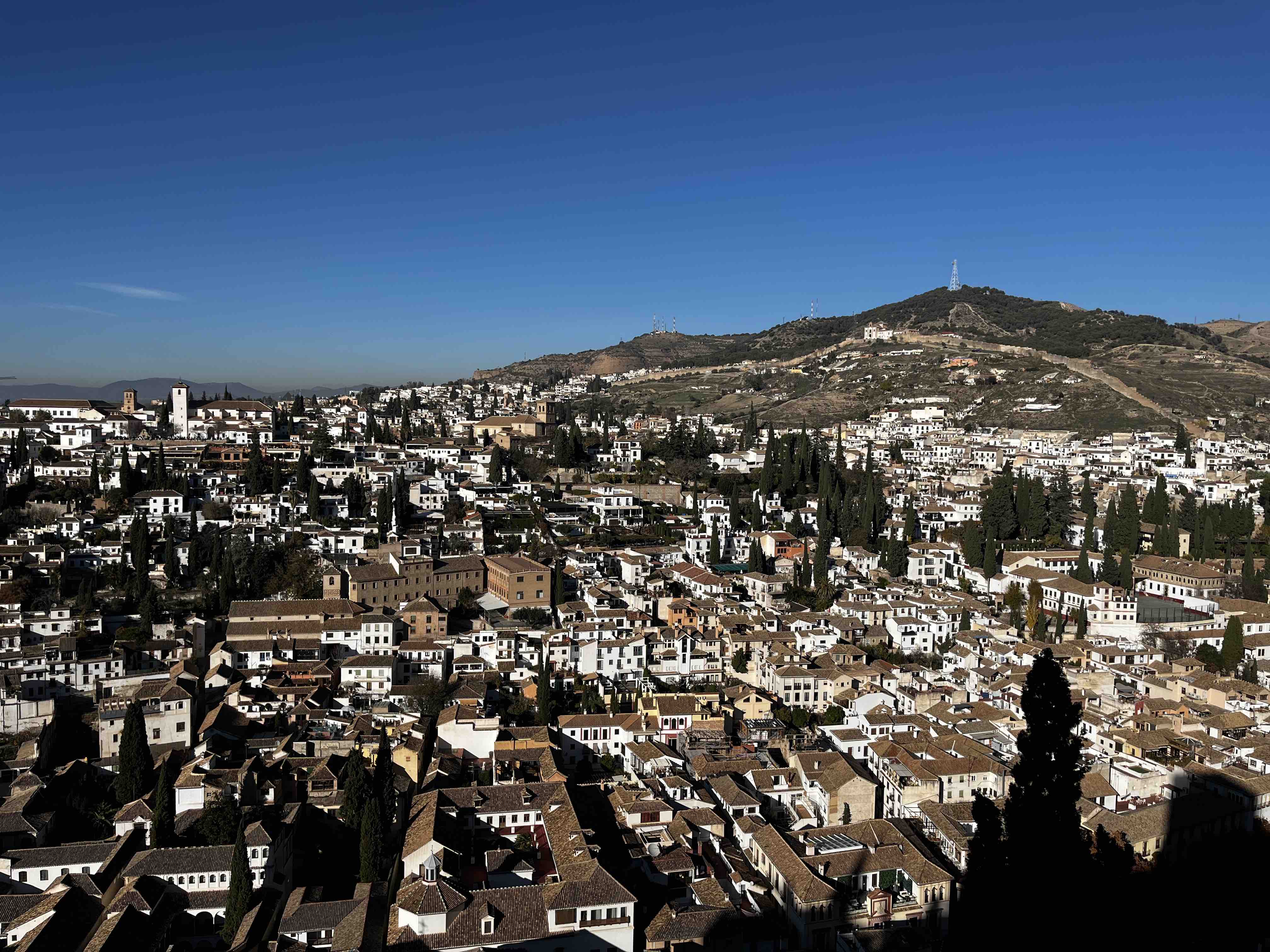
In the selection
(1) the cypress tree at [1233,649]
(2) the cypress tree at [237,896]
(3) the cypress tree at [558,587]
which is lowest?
(2) the cypress tree at [237,896]

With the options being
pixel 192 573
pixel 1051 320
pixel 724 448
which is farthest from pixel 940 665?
pixel 1051 320

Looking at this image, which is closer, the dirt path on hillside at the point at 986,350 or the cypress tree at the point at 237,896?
the cypress tree at the point at 237,896

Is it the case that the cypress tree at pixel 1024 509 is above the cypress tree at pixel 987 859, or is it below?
above

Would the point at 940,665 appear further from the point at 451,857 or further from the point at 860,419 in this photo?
the point at 860,419

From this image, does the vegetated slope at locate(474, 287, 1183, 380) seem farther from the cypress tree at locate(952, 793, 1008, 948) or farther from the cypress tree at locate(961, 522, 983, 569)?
the cypress tree at locate(952, 793, 1008, 948)

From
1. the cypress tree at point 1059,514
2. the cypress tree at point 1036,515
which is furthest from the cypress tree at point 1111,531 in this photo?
the cypress tree at point 1036,515

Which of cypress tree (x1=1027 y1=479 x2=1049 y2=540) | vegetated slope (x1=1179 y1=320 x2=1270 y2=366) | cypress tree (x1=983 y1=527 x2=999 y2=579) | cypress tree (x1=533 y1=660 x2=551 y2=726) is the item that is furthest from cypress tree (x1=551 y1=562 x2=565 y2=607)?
vegetated slope (x1=1179 y1=320 x2=1270 y2=366)

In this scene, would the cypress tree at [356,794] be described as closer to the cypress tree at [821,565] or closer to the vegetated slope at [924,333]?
the cypress tree at [821,565]

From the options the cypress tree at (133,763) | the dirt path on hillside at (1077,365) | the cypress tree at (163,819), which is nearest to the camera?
the cypress tree at (163,819)
